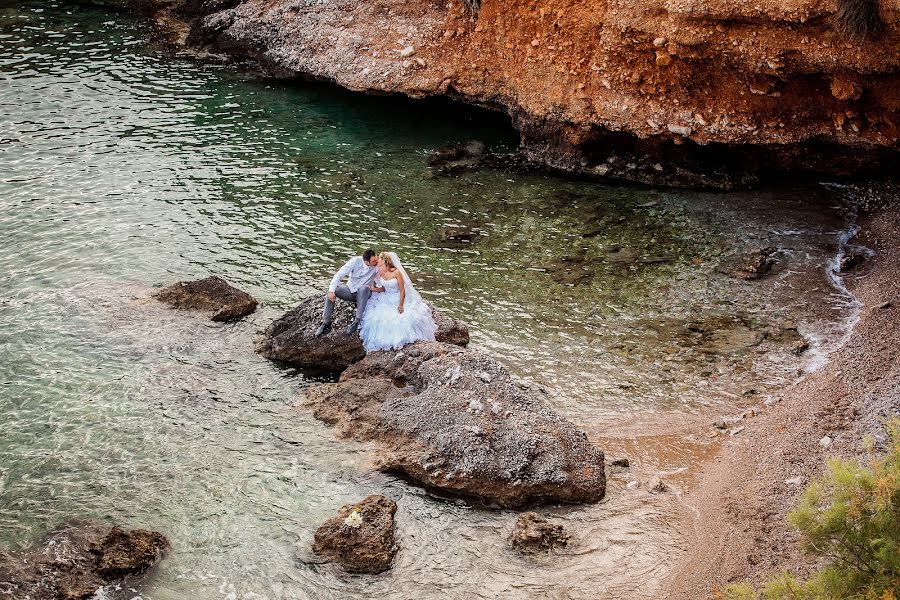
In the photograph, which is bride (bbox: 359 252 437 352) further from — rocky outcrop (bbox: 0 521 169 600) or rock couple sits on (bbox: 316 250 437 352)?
rocky outcrop (bbox: 0 521 169 600)

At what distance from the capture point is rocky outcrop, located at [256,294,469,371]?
1795 centimetres

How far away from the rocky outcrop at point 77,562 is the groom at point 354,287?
19.8ft

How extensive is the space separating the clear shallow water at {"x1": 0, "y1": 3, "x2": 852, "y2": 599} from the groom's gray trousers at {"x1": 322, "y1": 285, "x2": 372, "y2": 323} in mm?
1581

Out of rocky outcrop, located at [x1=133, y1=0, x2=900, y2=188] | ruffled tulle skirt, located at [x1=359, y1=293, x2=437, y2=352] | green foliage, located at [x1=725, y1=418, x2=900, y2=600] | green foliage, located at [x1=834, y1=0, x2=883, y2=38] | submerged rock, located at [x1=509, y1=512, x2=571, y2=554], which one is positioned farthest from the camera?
rocky outcrop, located at [x1=133, y1=0, x2=900, y2=188]

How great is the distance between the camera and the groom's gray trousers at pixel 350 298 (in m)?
17.8

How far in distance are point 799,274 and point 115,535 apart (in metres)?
17.0

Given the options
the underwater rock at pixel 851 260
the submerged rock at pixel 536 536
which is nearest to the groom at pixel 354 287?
the submerged rock at pixel 536 536

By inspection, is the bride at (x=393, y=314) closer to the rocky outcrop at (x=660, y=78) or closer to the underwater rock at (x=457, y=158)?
the underwater rock at (x=457, y=158)

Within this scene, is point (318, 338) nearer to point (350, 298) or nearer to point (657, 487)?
point (350, 298)

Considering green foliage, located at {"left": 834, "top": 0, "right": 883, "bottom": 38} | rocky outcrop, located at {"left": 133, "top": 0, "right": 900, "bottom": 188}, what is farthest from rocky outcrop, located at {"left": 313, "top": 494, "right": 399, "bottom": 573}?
green foliage, located at {"left": 834, "top": 0, "right": 883, "bottom": 38}

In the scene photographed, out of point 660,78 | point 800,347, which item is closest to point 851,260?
point 800,347

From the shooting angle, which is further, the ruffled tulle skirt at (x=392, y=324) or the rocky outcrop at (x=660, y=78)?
the rocky outcrop at (x=660, y=78)

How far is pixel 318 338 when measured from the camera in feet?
59.1

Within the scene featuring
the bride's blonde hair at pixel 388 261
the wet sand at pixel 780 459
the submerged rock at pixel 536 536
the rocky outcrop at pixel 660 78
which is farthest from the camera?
the rocky outcrop at pixel 660 78
